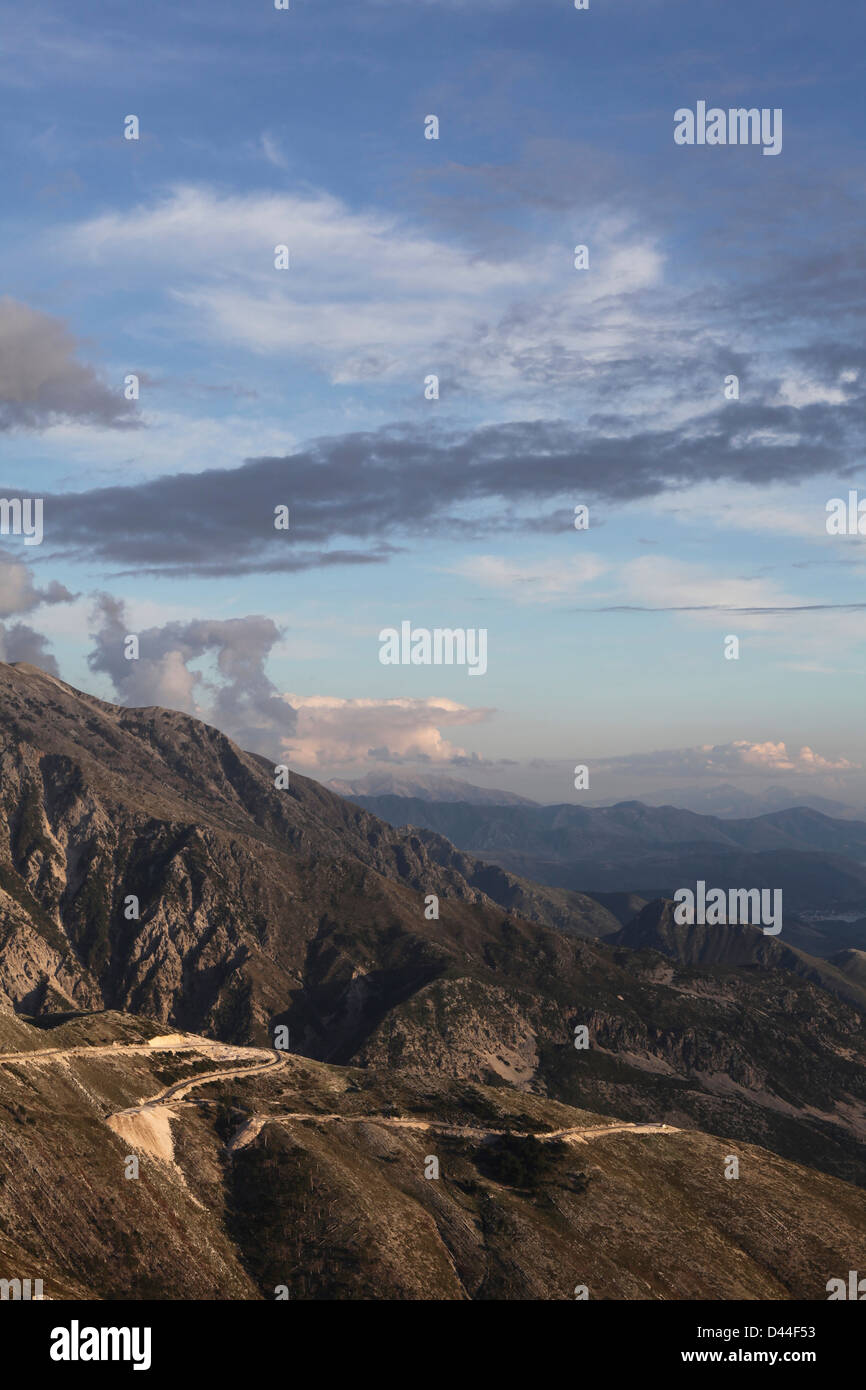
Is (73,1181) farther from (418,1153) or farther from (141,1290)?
(418,1153)

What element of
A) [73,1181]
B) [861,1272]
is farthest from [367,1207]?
[861,1272]

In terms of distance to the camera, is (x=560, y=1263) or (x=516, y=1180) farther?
(x=516, y=1180)

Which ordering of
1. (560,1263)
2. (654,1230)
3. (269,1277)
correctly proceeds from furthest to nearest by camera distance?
1. (654,1230)
2. (560,1263)
3. (269,1277)
